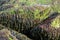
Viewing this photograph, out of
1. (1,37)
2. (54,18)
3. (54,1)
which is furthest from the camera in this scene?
(54,1)

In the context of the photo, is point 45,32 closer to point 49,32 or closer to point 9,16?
point 49,32

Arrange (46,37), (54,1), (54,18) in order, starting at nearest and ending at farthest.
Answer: (46,37), (54,18), (54,1)

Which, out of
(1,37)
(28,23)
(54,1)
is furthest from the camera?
(54,1)

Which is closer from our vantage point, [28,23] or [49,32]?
[49,32]

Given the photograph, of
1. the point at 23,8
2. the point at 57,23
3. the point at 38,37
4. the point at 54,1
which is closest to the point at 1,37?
the point at 38,37

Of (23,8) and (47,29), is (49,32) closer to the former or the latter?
(47,29)

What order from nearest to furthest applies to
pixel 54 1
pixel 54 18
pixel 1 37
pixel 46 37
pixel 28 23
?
pixel 1 37 < pixel 46 37 < pixel 54 18 < pixel 28 23 < pixel 54 1

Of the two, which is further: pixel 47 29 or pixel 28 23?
pixel 28 23

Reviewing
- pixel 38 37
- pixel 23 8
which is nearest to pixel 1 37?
pixel 38 37

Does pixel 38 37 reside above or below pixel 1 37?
below
